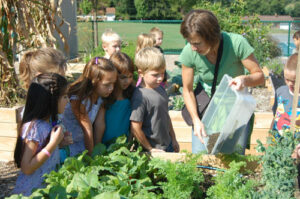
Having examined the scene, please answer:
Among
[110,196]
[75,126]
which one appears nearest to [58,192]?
[110,196]

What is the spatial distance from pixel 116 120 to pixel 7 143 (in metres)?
1.67

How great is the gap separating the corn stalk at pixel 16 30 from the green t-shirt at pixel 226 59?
6.64 feet

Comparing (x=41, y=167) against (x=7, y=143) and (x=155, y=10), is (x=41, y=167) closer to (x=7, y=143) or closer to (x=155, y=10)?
(x=7, y=143)

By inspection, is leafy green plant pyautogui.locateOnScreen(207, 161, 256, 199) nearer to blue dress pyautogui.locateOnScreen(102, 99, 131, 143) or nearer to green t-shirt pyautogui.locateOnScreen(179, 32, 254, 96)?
green t-shirt pyautogui.locateOnScreen(179, 32, 254, 96)

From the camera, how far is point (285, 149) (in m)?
1.64

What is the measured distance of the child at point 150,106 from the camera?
2520 mm

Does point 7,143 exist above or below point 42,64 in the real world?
below

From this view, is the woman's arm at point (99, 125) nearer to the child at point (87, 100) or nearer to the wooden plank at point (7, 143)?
the child at point (87, 100)

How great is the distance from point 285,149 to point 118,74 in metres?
Result: 1.41

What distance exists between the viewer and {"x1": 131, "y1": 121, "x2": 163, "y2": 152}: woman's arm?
2.51 meters

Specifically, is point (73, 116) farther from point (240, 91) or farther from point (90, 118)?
point (240, 91)

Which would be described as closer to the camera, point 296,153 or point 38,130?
point 296,153

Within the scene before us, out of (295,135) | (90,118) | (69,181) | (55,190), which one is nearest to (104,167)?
(69,181)

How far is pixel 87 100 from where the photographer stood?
2.38 metres
